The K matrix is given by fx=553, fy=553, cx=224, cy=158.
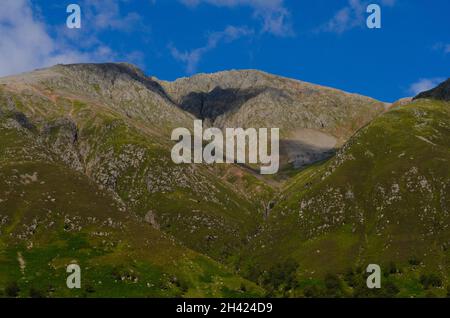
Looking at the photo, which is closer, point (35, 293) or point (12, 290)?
point (12, 290)

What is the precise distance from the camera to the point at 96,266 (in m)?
199

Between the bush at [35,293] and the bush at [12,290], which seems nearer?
the bush at [12,290]

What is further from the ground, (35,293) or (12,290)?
(12,290)

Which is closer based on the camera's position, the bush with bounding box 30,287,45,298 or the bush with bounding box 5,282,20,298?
the bush with bounding box 5,282,20,298
